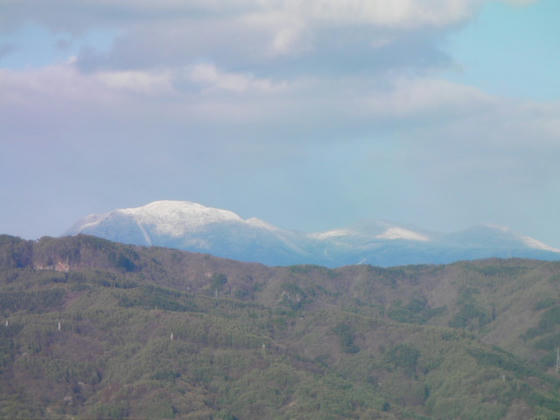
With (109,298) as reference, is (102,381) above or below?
below

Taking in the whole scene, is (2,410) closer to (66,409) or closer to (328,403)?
(66,409)

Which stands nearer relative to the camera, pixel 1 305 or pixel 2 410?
pixel 2 410

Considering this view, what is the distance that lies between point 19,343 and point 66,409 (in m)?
23.2

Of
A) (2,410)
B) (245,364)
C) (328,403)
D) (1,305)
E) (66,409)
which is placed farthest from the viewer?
(1,305)

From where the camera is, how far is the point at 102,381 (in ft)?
478

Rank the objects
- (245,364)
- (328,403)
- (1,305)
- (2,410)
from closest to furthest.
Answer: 1. (2,410)
2. (328,403)
3. (245,364)
4. (1,305)

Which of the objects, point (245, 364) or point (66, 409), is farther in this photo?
point (245, 364)

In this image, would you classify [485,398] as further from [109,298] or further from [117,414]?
[109,298]

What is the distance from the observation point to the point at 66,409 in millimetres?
132250

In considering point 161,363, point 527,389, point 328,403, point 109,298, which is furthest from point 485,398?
point 109,298

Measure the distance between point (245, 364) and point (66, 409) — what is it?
36.3 m

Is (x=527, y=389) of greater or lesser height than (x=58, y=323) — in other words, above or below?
below

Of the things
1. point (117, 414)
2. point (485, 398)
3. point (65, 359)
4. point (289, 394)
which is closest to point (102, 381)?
point (65, 359)

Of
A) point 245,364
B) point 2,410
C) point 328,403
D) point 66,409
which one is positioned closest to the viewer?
point 2,410
